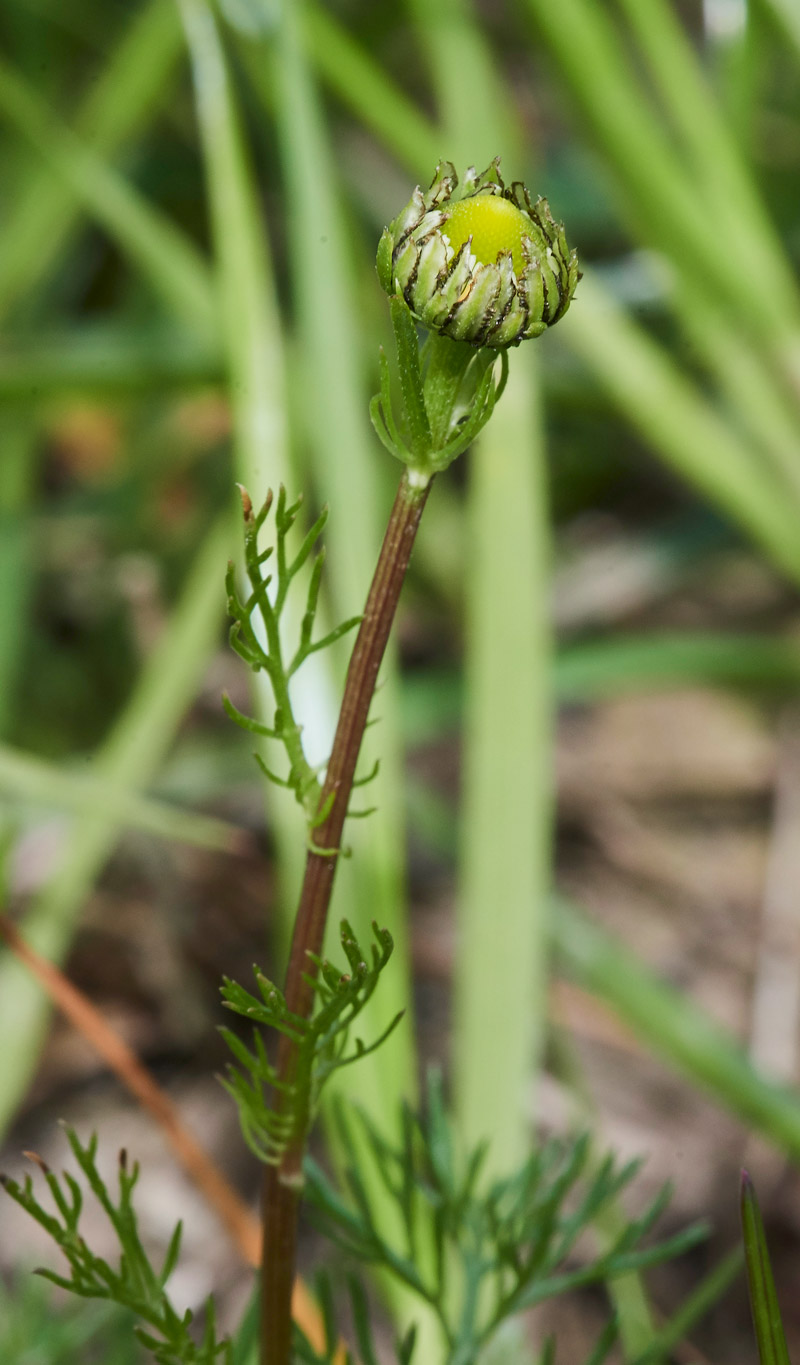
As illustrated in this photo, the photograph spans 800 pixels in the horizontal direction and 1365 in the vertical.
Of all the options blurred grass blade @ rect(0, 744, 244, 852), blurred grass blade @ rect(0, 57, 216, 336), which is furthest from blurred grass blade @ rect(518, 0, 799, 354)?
blurred grass blade @ rect(0, 744, 244, 852)

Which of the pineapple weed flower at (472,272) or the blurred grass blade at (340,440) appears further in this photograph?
the blurred grass blade at (340,440)

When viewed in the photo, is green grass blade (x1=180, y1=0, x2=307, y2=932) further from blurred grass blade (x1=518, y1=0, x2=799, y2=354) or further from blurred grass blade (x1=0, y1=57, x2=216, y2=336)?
blurred grass blade (x1=518, y1=0, x2=799, y2=354)

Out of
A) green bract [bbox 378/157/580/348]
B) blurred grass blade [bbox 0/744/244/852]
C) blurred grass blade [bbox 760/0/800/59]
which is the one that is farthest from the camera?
blurred grass blade [bbox 760/0/800/59]

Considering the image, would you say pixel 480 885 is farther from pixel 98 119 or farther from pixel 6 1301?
pixel 98 119

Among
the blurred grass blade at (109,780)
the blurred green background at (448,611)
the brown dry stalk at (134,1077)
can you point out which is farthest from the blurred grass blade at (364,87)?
the brown dry stalk at (134,1077)

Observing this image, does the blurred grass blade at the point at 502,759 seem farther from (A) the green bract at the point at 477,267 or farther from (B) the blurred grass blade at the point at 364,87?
(A) the green bract at the point at 477,267

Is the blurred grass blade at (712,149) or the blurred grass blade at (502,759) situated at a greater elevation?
the blurred grass blade at (712,149)

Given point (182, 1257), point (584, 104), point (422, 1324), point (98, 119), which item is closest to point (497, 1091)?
point (422, 1324)
